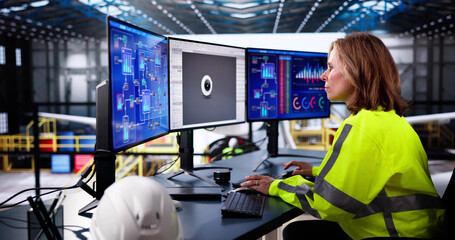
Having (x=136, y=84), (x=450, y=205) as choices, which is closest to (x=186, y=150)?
(x=136, y=84)

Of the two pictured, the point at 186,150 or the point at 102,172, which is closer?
the point at 102,172

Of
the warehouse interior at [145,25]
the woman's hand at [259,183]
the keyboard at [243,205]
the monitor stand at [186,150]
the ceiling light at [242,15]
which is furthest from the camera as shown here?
the ceiling light at [242,15]

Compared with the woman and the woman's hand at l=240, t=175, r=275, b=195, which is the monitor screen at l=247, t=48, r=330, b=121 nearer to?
the woman's hand at l=240, t=175, r=275, b=195

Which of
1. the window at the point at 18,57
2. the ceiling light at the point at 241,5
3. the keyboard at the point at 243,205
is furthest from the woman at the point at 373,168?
the window at the point at 18,57

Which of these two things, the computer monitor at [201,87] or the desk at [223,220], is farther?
the computer monitor at [201,87]

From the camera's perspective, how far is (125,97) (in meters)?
0.98

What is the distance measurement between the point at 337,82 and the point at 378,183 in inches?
13.5

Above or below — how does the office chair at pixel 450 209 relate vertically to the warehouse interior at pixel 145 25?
below

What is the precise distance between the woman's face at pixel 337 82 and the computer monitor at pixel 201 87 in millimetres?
539

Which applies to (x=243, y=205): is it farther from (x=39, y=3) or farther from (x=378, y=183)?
(x=39, y=3)

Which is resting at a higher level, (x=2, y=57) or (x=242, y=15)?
(x=242, y=15)

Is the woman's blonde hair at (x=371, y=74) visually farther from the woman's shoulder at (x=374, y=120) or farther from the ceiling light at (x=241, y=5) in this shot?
the ceiling light at (x=241, y=5)

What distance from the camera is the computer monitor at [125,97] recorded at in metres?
0.92

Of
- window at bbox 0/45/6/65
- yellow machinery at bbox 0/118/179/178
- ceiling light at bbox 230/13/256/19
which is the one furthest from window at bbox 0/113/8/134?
ceiling light at bbox 230/13/256/19
